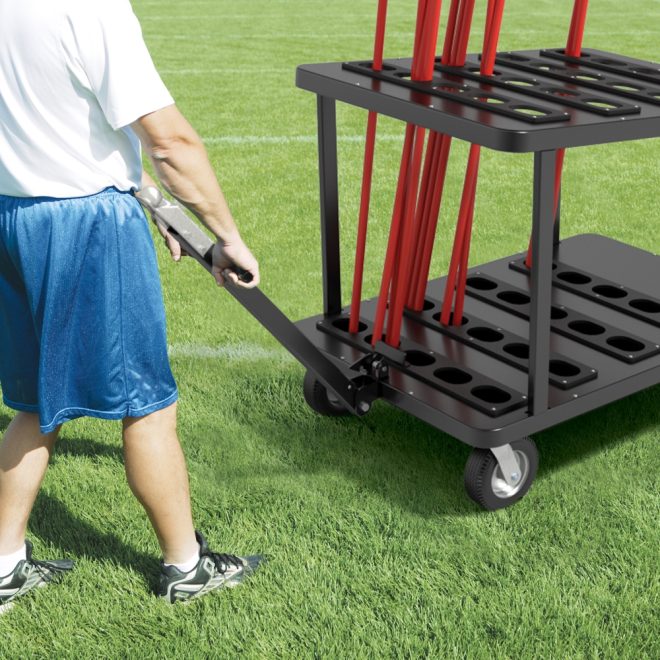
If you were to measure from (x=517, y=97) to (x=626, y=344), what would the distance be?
3.08ft

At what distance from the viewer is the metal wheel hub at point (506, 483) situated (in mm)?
2899

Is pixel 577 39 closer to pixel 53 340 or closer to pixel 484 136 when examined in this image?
pixel 484 136

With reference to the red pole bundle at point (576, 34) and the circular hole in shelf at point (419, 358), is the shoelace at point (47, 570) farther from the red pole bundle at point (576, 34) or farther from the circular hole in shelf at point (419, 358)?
the red pole bundle at point (576, 34)

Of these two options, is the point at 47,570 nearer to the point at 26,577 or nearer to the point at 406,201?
the point at 26,577

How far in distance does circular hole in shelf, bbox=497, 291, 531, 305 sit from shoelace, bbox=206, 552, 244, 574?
1.42 m

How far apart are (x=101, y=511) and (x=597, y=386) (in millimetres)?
1410

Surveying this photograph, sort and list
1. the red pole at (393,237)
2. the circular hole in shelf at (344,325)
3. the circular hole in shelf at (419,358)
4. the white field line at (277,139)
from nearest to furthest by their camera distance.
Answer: the red pole at (393,237) → the circular hole in shelf at (419,358) → the circular hole in shelf at (344,325) → the white field line at (277,139)

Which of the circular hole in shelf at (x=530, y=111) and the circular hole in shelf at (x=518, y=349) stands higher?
the circular hole in shelf at (x=530, y=111)

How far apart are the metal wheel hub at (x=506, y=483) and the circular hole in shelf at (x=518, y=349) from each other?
42 cm

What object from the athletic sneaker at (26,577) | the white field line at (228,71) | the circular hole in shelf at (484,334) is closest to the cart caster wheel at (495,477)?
the circular hole in shelf at (484,334)

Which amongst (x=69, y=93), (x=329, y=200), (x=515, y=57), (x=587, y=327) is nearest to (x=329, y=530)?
(x=329, y=200)

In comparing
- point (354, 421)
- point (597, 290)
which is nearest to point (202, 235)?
point (354, 421)

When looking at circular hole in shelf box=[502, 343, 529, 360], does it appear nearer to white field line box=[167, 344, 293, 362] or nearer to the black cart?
the black cart

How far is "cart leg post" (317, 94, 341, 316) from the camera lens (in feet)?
10.5
